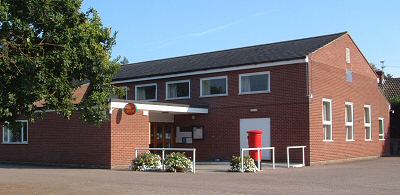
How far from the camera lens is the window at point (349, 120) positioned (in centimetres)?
A: 2888

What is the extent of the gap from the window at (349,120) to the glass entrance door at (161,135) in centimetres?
946

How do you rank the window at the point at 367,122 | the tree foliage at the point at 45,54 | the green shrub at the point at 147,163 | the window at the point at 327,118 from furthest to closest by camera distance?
the window at the point at 367,122, the window at the point at 327,118, the green shrub at the point at 147,163, the tree foliage at the point at 45,54

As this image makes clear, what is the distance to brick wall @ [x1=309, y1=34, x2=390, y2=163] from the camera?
82.7 feet

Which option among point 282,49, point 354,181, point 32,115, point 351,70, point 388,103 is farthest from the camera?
point 388,103

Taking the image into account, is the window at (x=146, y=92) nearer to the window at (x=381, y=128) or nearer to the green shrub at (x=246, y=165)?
the green shrub at (x=246, y=165)

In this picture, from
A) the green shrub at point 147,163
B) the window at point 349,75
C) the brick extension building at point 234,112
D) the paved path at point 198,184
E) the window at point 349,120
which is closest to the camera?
the paved path at point 198,184

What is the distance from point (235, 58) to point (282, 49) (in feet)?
8.36

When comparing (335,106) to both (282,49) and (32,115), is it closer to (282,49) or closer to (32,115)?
(282,49)

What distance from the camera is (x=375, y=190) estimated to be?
44.2 ft

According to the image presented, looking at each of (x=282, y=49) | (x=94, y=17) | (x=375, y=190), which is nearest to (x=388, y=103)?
(x=282, y=49)

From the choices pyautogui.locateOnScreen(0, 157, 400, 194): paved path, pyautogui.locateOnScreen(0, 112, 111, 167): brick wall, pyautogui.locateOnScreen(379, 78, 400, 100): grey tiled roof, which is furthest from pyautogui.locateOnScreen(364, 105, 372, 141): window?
pyautogui.locateOnScreen(0, 112, 111, 167): brick wall

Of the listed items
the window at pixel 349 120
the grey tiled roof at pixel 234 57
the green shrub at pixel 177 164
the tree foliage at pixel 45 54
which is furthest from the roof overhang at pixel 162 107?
the tree foliage at pixel 45 54

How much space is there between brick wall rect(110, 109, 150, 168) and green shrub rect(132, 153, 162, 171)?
1.44m

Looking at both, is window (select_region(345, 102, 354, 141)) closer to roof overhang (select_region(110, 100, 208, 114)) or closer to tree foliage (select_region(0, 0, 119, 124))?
roof overhang (select_region(110, 100, 208, 114))
